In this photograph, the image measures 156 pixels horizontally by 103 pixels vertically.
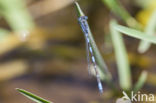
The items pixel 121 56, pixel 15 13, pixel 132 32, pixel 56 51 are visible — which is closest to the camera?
pixel 132 32

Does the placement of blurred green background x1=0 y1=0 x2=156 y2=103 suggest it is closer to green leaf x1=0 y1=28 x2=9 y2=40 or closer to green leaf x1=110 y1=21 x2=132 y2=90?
green leaf x1=0 y1=28 x2=9 y2=40

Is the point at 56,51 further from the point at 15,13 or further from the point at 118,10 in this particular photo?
the point at 118,10

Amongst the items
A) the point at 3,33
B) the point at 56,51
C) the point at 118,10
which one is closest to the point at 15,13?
the point at 3,33

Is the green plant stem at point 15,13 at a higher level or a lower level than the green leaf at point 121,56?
higher

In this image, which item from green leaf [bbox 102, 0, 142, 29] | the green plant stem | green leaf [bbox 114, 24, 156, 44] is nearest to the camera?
green leaf [bbox 114, 24, 156, 44]

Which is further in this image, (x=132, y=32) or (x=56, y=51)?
(x=56, y=51)

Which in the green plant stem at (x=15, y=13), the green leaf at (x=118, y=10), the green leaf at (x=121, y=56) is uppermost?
the green plant stem at (x=15, y=13)

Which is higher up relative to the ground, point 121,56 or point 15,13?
point 15,13

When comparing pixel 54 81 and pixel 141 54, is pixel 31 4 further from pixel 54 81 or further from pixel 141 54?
pixel 141 54

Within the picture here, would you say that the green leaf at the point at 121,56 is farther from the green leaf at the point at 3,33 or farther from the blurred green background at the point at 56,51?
the green leaf at the point at 3,33

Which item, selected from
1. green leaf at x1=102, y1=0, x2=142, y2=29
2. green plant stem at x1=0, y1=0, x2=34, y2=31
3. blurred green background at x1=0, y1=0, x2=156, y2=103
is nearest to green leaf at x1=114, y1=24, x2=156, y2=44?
green leaf at x1=102, y1=0, x2=142, y2=29

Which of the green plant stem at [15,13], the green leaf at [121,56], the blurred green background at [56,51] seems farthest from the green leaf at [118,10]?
the green plant stem at [15,13]
